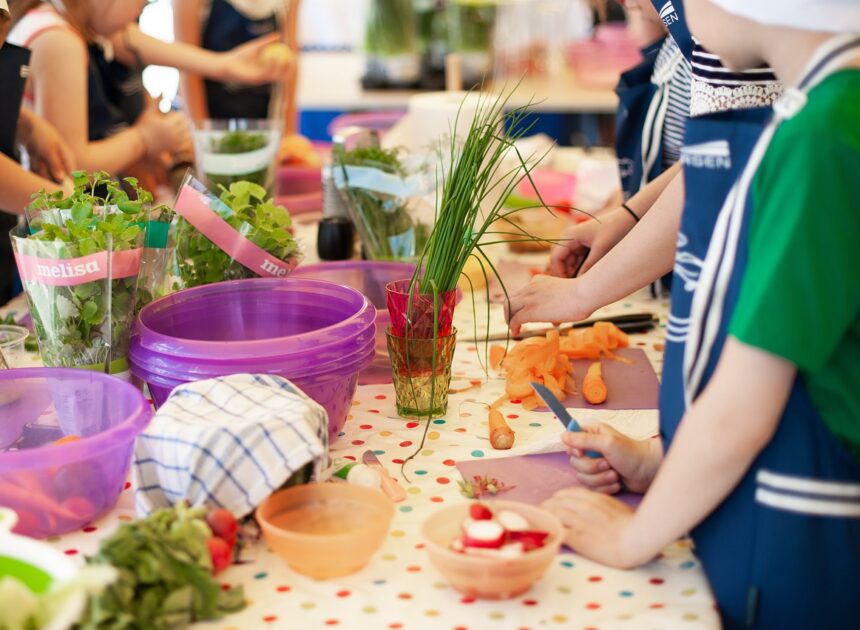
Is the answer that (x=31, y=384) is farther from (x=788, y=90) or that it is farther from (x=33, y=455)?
(x=788, y=90)

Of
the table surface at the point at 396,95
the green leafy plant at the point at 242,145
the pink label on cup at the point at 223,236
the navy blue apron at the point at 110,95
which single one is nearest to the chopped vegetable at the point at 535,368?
the pink label on cup at the point at 223,236

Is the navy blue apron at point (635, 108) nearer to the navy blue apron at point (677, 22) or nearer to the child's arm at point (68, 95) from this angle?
the navy blue apron at point (677, 22)

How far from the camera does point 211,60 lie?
291 centimetres

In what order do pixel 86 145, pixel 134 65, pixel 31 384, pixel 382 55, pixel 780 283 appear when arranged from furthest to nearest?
pixel 382 55 < pixel 134 65 < pixel 86 145 < pixel 31 384 < pixel 780 283

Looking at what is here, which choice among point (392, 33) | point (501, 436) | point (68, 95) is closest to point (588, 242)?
Result: point (501, 436)

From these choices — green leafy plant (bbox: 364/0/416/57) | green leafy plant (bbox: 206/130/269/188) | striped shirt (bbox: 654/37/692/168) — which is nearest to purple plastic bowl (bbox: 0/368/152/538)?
green leafy plant (bbox: 206/130/269/188)

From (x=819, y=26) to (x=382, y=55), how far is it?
413cm

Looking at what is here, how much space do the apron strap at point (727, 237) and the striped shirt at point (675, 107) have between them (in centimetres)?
92

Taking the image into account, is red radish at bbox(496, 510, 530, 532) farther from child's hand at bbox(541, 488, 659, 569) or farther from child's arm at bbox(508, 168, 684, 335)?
child's arm at bbox(508, 168, 684, 335)

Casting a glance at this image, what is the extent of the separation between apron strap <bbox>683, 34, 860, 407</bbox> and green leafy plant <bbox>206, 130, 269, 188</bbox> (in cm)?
135

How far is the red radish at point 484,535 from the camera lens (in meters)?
0.95

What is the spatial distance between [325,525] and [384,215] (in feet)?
3.35

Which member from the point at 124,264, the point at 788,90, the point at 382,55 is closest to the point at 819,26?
the point at 788,90

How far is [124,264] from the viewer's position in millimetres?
1249
